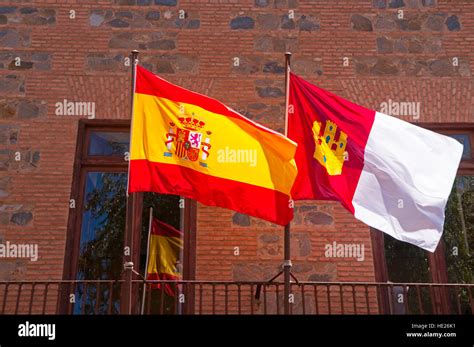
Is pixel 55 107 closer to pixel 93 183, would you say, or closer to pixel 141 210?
pixel 93 183

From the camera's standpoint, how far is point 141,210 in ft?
33.2

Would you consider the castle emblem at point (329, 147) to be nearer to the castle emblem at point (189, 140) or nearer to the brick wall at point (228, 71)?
the castle emblem at point (189, 140)

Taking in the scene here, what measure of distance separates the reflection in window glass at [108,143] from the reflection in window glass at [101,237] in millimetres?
322

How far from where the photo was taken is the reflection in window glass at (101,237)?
374 inches

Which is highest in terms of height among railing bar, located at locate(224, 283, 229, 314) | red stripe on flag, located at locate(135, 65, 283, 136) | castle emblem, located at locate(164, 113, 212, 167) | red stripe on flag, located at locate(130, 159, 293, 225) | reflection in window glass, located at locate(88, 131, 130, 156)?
reflection in window glass, located at locate(88, 131, 130, 156)

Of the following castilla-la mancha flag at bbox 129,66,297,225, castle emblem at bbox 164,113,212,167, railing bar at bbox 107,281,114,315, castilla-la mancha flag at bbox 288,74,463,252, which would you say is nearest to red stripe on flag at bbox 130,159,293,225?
castilla-la mancha flag at bbox 129,66,297,225

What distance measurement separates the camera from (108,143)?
10508mm

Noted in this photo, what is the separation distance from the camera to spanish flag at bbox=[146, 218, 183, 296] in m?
9.76

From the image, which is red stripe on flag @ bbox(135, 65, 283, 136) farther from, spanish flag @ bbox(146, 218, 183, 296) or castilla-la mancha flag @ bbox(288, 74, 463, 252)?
spanish flag @ bbox(146, 218, 183, 296)

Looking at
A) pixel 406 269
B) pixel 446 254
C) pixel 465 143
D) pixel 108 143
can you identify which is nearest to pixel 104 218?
pixel 108 143
